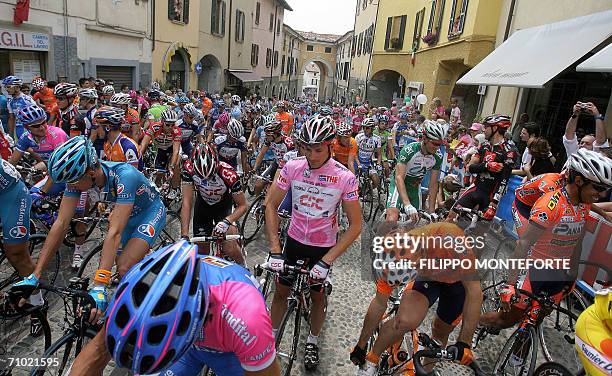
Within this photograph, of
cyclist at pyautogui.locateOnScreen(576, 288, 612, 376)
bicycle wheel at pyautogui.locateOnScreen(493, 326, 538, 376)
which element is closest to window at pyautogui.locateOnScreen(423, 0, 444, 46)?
bicycle wheel at pyautogui.locateOnScreen(493, 326, 538, 376)

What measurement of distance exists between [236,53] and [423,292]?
1293 inches

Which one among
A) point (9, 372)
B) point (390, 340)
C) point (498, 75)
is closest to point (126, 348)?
point (390, 340)

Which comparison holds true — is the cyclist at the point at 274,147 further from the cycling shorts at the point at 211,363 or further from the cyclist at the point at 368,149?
the cycling shorts at the point at 211,363

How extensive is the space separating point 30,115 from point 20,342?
3062 mm

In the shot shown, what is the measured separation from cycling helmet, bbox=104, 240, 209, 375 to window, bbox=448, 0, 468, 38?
58.1ft

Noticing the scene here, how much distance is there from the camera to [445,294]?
299cm

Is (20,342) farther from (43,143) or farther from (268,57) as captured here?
(268,57)

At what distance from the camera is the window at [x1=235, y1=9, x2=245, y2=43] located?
3175 cm

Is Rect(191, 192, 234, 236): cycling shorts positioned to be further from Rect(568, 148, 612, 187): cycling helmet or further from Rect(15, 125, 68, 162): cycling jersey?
Rect(568, 148, 612, 187): cycling helmet

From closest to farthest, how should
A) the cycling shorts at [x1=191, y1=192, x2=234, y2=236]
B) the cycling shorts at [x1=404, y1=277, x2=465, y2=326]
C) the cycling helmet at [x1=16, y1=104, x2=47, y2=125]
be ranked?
1. the cycling shorts at [x1=404, y1=277, x2=465, y2=326]
2. the cycling shorts at [x1=191, y1=192, x2=234, y2=236]
3. the cycling helmet at [x1=16, y1=104, x2=47, y2=125]

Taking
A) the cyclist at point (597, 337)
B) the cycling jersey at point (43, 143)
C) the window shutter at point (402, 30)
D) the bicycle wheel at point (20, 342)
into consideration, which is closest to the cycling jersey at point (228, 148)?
the cycling jersey at point (43, 143)

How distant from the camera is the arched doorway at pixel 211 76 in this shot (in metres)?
28.8

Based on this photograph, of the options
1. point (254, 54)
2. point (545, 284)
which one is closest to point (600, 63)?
point (545, 284)

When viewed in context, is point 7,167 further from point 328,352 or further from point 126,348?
point 328,352
